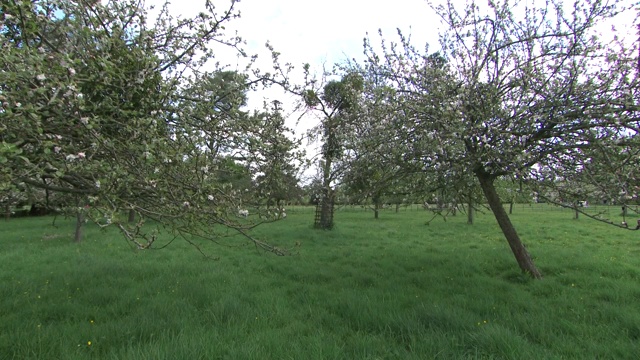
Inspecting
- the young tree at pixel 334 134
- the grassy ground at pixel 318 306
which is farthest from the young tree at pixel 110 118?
the young tree at pixel 334 134

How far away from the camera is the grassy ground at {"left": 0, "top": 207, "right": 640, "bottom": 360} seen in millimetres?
3877

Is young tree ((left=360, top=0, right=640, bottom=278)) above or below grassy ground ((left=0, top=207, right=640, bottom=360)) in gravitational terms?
above

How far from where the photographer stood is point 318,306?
548 cm

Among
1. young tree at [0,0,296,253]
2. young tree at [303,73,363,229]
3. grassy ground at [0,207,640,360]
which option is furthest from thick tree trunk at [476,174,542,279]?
young tree at [0,0,296,253]

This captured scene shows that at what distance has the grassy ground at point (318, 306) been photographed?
3.88 metres

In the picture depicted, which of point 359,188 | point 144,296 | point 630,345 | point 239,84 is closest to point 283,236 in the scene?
point 359,188

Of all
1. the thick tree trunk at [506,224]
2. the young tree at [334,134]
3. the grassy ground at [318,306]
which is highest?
the young tree at [334,134]

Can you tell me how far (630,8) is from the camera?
4.80m

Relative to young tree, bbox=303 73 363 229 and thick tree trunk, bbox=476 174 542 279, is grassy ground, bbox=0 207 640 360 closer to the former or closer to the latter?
thick tree trunk, bbox=476 174 542 279

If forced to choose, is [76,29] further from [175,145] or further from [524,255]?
[524,255]

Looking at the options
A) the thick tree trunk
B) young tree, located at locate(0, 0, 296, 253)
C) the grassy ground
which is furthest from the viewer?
the thick tree trunk

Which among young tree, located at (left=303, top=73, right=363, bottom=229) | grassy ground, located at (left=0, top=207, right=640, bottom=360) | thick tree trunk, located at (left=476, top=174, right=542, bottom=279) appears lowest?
grassy ground, located at (left=0, top=207, right=640, bottom=360)

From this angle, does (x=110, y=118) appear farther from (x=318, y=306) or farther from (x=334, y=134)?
(x=334, y=134)

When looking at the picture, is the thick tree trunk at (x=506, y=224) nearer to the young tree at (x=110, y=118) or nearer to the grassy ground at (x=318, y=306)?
the grassy ground at (x=318, y=306)
